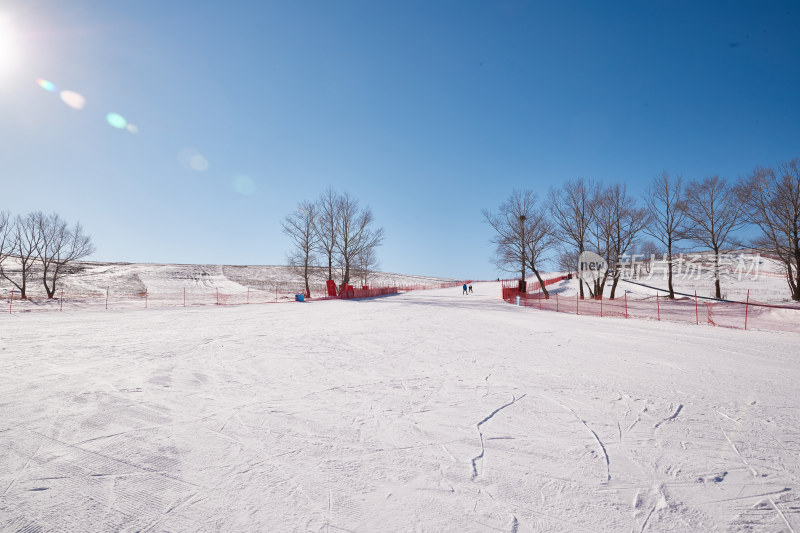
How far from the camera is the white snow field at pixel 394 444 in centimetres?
261

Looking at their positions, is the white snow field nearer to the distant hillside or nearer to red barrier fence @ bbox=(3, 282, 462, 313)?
red barrier fence @ bbox=(3, 282, 462, 313)

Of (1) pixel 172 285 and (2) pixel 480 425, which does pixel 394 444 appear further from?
(1) pixel 172 285

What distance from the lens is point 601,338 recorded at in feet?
36.2

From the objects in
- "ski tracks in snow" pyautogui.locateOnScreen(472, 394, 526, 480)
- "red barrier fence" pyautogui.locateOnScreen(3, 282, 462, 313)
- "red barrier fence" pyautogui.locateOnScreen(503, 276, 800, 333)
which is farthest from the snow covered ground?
"ski tracks in snow" pyautogui.locateOnScreen(472, 394, 526, 480)

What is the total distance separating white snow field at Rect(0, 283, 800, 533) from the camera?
8.55ft

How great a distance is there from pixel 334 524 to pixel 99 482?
87.4 inches

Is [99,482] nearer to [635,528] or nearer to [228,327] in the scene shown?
[635,528]

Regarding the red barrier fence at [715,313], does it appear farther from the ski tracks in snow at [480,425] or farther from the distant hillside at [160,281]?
the distant hillside at [160,281]

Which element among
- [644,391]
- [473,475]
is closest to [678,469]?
[473,475]

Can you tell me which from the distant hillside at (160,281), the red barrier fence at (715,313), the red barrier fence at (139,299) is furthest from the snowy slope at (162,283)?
the red barrier fence at (715,313)

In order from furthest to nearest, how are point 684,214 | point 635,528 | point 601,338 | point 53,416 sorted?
1. point 684,214
2. point 601,338
3. point 53,416
4. point 635,528

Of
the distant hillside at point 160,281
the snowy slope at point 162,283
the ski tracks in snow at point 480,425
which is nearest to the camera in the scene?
the ski tracks in snow at point 480,425

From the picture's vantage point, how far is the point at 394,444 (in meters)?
3.67


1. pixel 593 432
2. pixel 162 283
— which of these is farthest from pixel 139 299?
pixel 593 432
